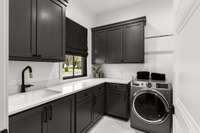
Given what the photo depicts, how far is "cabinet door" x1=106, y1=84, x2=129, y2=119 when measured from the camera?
2.49 meters

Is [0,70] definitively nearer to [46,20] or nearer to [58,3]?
[46,20]

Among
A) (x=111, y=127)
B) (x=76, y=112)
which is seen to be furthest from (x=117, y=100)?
(x=76, y=112)

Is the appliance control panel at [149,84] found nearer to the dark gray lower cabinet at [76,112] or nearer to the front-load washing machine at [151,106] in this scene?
the front-load washing machine at [151,106]

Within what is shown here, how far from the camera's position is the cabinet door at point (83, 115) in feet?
6.00

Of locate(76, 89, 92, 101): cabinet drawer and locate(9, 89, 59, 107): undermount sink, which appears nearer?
locate(9, 89, 59, 107): undermount sink

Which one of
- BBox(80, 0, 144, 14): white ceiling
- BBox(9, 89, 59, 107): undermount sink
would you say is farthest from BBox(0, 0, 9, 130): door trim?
BBox(80, 0, 144, 14): white ceiling

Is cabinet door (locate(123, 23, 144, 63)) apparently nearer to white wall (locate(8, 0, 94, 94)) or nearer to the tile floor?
white wall (locate(8, 0, 94, 94))

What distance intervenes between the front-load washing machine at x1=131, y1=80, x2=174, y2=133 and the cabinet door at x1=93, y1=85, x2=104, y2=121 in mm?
733

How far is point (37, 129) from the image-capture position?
46.9 inches

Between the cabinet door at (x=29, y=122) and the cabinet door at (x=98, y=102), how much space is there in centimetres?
121

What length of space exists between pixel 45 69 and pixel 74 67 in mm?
939

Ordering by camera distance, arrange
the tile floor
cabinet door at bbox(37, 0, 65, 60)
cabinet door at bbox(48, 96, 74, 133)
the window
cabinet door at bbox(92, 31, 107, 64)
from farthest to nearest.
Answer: cabinet door at bbox(92, 31, 107, 64) → the window → the tile floor → cabinet door at bbox(37, 0, 65, 60) → cabinet door at bbox(48, 96, 74, 133)

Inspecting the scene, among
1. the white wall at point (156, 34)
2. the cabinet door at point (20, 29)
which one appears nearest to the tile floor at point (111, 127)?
the white wall at point (156, 34)

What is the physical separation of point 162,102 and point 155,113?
0.27 metres
